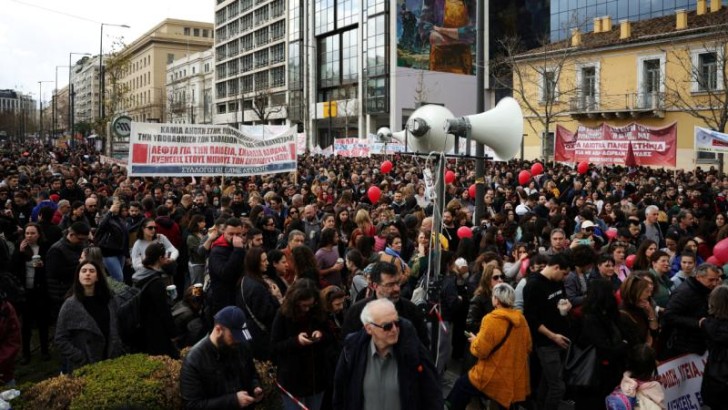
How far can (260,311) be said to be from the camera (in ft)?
16.8

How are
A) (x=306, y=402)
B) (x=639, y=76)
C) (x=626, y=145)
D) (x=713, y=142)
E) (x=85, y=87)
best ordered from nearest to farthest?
(x=306, y=402) → (x=713, y=142) → (x=626, y=145) → (x=639, y=76) → (x=85, y=87)

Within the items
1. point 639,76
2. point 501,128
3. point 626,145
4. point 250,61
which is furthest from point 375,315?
point 250,61

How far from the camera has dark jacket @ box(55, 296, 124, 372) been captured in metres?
4.93

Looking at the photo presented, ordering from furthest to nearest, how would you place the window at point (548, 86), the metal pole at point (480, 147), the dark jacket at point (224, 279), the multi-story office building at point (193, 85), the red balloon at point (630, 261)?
the multi-story office building at point (193, 85) → the window at point (548, 86) → the metal pole at point (480, 147) → the red balloon at point (630, 261) → the dark jacket at point (224, 279)

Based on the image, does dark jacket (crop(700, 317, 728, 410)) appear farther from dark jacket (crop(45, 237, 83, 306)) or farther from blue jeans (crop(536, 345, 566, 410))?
dark jacket (crop(45, 237, 83, 306))

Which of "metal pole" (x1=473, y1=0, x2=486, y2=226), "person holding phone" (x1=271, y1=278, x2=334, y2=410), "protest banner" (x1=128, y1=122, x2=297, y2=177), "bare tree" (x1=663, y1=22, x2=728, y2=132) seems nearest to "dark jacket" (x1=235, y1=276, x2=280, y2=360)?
"person holding phone" (x1=271, y1=278, x2=334, y2=410)

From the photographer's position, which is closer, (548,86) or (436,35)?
(548,86)

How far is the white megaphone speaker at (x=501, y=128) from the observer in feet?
20.0

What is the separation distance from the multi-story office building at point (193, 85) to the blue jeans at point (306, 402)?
8127cm

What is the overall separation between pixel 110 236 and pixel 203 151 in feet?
19.5

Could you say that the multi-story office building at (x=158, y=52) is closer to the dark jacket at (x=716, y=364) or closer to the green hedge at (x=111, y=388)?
the green hedge at (x=111, y=388)

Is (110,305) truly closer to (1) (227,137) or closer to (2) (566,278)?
(2) (566,278)

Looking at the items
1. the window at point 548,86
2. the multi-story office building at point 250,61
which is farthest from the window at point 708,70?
the multi-story office building at point 250,61

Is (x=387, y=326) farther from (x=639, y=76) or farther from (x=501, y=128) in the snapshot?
(x=639, y=76)
